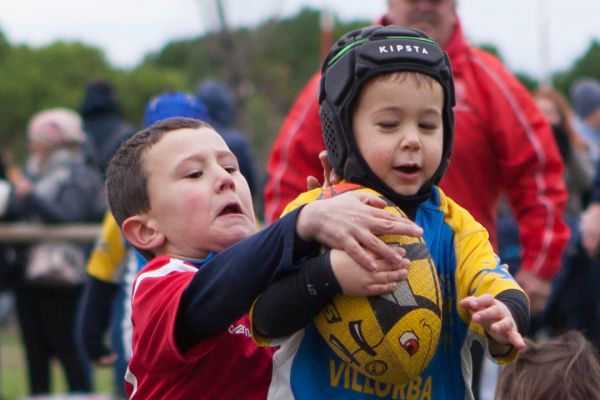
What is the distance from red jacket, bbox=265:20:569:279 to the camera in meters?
5.09

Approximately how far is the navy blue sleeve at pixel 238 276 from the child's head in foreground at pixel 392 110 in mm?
266

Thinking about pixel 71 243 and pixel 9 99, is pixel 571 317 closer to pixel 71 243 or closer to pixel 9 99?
pixel 71 243

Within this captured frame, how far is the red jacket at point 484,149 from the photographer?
5086mm

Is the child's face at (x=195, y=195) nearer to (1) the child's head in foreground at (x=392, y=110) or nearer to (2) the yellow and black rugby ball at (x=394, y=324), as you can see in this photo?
(1) the child's head in foreground at (x=392, y=110)

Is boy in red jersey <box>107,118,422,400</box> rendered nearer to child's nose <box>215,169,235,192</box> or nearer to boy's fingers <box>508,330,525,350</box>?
child's nose <box>215,169,235,192</box>

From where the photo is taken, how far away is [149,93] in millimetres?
58438

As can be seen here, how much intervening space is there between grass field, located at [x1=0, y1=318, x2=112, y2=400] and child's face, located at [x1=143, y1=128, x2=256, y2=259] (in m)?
6.71

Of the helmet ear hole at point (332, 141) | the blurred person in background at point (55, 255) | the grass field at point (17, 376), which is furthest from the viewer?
the grass field at point (17, 376)

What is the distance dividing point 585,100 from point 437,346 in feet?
25.2

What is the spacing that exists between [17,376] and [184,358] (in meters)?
10.1

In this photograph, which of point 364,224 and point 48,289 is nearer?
point 364,224

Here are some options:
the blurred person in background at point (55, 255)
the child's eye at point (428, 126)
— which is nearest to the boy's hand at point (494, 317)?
the child's eye at point (428, 126)

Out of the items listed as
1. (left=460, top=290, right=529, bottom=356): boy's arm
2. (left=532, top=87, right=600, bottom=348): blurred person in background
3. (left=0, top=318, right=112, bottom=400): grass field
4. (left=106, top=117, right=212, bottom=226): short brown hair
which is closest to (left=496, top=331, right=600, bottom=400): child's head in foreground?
(left=460, top=290, right=529, bottom=356): boy's arm

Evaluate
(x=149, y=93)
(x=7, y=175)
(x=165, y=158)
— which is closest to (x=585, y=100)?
(x=7, y=175)
